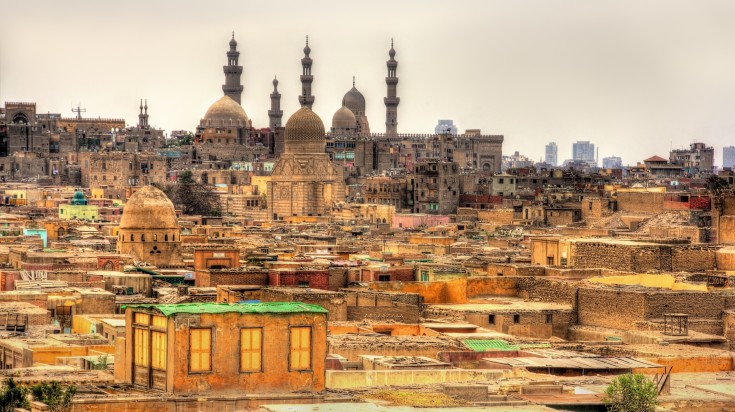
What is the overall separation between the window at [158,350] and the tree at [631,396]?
158 inches

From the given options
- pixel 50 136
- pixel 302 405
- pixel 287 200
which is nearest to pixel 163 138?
pixel 50 136

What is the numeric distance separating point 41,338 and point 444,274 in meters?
12.5

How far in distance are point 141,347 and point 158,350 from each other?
0.87ft

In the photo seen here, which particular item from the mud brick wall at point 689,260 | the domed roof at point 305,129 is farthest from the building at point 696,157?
the mud brick wall at point 689,260

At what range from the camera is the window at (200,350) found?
17.0m

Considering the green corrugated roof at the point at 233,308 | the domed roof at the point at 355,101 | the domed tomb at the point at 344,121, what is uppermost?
the domed roof at the point at 355,101

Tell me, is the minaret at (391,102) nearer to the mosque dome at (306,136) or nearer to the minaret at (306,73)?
the minaret at (306,73)

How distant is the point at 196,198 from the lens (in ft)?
273

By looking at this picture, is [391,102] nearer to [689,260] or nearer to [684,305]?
[689,260]

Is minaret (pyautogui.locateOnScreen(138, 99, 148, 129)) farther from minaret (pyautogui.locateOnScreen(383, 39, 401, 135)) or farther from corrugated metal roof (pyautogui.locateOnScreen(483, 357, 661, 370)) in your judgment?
corrugated metal roof (pyautogui.locateOnScreen(483, 357, 661, 370))

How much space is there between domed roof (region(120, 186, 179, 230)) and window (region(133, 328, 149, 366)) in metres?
26.4

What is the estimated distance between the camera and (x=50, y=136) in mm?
114938

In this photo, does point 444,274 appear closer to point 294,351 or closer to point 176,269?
point 176,269

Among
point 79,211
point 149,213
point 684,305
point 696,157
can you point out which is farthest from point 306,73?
point 684,305
